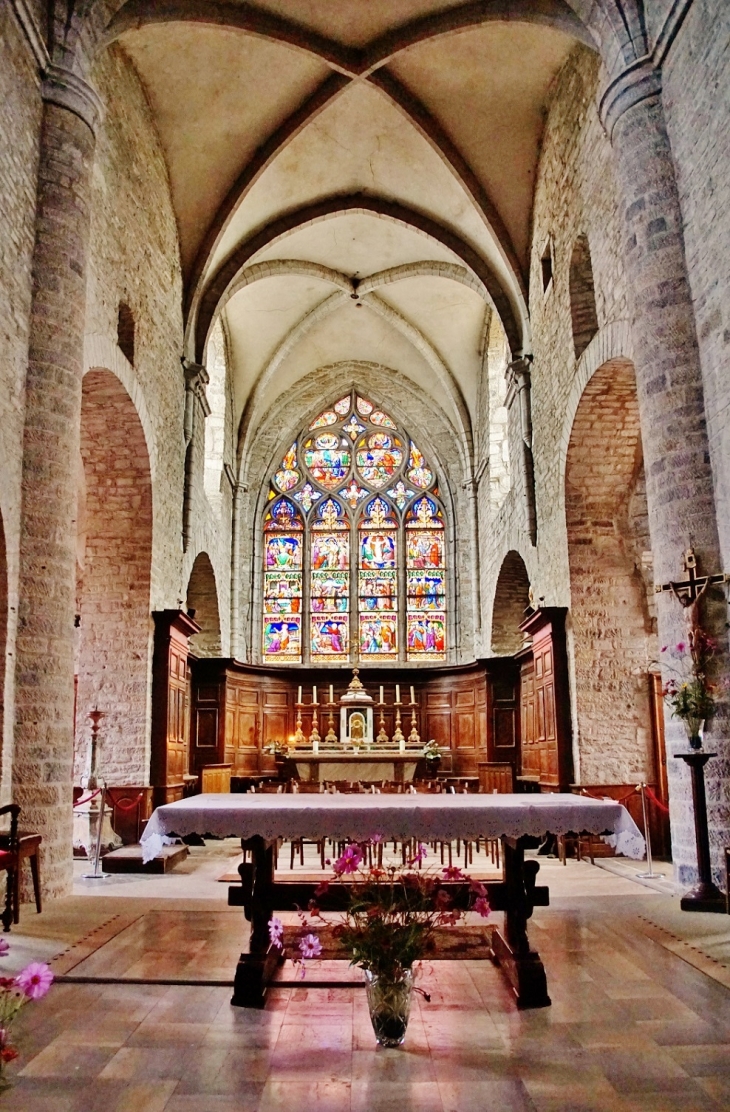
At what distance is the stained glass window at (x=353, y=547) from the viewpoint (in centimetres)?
2020

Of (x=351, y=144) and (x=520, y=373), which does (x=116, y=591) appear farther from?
(x=351, y=144)

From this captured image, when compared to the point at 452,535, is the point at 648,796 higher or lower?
lower

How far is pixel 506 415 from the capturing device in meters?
17.7

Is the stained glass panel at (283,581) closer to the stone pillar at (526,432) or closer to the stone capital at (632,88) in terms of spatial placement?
the stone pillar at (526,432)

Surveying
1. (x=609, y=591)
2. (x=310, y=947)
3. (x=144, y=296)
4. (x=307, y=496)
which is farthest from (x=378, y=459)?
(x=310, y=947)

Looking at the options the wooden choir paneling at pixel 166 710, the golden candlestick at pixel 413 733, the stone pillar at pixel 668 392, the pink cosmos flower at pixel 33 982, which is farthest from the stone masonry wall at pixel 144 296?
the pink cosmos flower at pixel 33 982

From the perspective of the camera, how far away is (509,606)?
57.5 ft

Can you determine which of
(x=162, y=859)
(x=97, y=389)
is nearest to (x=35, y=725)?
(x=162, y=859)

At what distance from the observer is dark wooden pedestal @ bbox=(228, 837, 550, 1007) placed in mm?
4754

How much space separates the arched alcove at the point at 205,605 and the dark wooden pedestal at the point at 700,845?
10.9m

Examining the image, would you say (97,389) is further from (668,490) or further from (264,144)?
(668,490)

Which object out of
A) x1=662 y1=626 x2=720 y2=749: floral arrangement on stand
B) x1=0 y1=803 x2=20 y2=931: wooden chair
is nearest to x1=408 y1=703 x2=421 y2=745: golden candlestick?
x1=662 y1=626 x2=720 y2=749: floral arrangement on stand

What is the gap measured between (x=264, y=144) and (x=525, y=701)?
9280 millimetres

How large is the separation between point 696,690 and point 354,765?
8.00m
